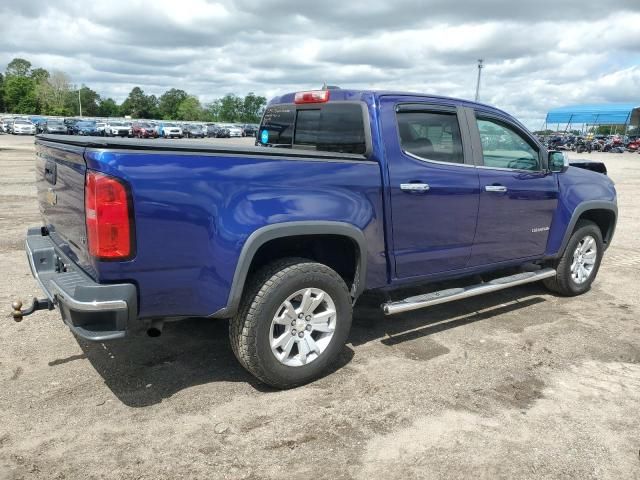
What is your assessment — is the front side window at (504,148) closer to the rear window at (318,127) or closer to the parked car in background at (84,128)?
the rear window at (318,127)

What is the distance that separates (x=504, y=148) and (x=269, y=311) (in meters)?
2.77

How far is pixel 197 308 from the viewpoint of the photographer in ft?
10.5

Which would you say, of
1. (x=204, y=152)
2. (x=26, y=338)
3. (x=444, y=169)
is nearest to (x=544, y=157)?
(x=444, y=169)

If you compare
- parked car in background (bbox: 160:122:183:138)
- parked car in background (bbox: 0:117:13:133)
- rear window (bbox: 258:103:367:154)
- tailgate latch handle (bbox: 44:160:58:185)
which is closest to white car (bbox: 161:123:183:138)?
parked car in background (bbox: 160:122:183:138)

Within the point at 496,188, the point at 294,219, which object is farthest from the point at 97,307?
the point at 496,188

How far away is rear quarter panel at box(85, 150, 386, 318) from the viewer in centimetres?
288

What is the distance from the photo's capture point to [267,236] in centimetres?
324

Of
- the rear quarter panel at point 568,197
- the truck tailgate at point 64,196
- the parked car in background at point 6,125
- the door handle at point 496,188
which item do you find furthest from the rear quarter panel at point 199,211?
the parked car in background at point 6,125

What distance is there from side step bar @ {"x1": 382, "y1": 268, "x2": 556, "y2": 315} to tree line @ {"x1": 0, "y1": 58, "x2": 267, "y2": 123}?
107 meters

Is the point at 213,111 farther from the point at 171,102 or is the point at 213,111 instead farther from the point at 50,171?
the point at 50,171

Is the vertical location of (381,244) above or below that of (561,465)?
above

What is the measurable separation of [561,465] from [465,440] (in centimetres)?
49

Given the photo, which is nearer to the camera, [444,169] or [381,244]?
[381,244]

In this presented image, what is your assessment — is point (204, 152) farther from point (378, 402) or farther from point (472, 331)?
point (472, 331)
